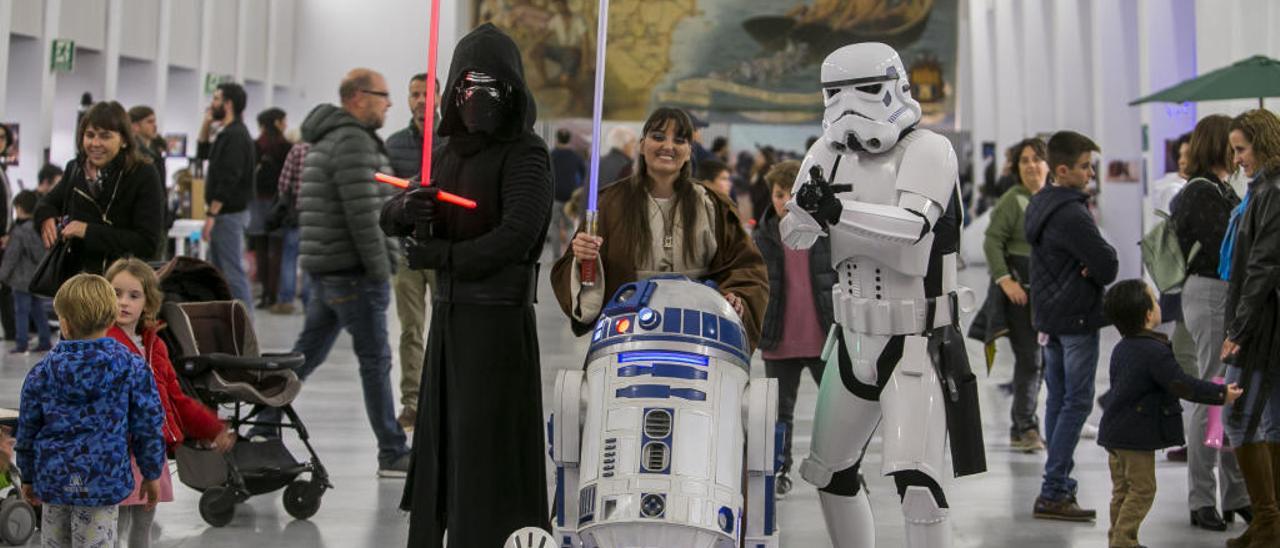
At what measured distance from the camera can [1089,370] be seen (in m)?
6.72

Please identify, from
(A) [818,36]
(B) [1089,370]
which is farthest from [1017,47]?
(B) [1089,370]

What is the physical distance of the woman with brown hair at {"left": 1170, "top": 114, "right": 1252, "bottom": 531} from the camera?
255 inches

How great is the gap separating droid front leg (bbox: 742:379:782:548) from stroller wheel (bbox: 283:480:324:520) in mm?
2537

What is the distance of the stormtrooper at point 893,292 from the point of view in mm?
4680

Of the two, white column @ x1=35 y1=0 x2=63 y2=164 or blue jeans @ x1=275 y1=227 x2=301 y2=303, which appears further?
white column @ x1=35 y1=0 x2=63 y2=164

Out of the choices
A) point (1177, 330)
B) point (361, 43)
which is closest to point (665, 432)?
point (1177, 330)

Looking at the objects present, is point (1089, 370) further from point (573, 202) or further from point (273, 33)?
point (273, 33)

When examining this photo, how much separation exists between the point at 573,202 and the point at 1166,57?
19.7 ft

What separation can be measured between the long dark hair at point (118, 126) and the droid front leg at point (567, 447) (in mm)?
2885

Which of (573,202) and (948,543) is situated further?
(573,202)

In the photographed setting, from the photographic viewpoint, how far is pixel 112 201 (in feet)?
21.9

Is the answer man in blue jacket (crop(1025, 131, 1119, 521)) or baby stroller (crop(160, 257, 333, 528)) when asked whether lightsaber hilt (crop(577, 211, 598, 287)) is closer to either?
baby stroller (crop(160, 257, 333, 528))

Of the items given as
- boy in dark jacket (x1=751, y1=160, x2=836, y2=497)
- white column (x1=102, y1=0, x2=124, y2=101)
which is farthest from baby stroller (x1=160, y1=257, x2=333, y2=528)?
white column (x1=102, y1=0, x2=124, y2=101)

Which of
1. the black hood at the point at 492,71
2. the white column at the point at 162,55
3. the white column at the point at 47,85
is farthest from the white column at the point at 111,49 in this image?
the black hood at the point at 492,71
